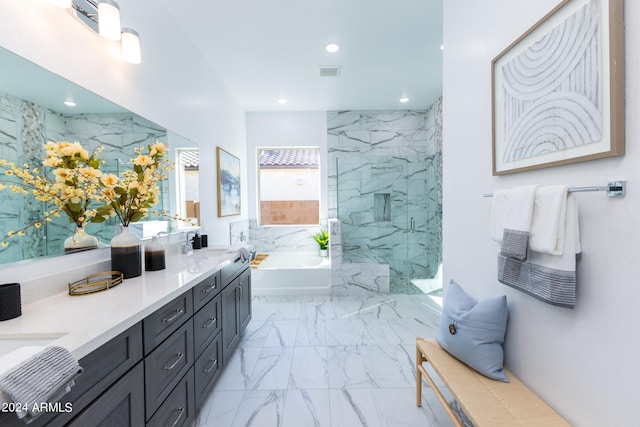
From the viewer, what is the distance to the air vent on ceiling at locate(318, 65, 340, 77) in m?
3.08

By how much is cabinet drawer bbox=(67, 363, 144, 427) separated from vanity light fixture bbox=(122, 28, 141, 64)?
66.9 inches

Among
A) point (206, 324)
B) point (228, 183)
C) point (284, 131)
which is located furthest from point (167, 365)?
point (284, 131)

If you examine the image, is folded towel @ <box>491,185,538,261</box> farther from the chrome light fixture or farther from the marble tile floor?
the chrome light fixture

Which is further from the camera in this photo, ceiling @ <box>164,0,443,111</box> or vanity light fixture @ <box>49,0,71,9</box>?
ceiling @ <box>164,0,443,111</box>

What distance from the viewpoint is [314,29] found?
2426 mm

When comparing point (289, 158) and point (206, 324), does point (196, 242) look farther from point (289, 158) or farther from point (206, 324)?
point (289, 158)

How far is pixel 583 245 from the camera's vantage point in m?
0.95

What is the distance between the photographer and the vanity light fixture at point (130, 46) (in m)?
1.61

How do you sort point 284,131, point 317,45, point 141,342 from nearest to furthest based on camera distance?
1. point 141,342
2. point 317,45
3. point 284,131

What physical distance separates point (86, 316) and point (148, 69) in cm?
176

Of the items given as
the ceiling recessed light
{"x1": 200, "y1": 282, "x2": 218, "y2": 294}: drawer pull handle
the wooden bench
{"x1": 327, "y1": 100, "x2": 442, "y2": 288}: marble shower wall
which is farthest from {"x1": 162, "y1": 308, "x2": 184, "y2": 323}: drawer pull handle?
{"x1": 327, "y1": 100, "x2": 442, "y2": 288}: marble shower wall

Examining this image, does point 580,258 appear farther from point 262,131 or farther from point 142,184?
point 262,131

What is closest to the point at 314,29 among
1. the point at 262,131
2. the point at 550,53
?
the point at 550,53

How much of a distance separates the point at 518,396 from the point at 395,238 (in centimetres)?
324
